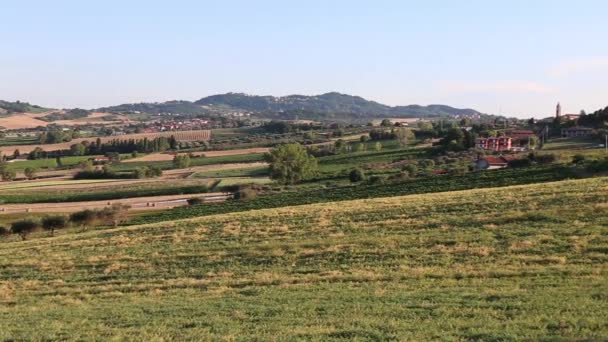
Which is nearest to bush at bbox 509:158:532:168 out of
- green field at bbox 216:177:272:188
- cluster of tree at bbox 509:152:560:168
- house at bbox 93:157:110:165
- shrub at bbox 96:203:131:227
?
cluster of tree at bbox 509:152:560:168

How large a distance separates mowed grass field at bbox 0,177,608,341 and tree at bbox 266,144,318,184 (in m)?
52.4

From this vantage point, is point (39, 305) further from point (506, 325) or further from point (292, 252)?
point (506, 325)

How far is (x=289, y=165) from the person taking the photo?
9019 centimetres

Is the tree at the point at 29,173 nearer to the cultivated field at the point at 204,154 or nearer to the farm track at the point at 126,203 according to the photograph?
the cultivated field at the point at 204,154

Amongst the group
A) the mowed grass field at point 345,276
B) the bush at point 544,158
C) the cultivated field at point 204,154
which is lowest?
the cultivated field at point 204,154

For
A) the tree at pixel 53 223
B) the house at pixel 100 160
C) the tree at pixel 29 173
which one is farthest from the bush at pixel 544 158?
the house at pixel 100 160

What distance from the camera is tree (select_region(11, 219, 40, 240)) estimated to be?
50.0m

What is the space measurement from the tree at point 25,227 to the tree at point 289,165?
43.4 m

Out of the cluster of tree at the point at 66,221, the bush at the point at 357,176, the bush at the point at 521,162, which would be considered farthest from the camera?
the bush at the point at 357,176

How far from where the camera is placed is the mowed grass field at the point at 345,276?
14.3 m

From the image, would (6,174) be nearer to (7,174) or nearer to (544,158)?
(7,174)

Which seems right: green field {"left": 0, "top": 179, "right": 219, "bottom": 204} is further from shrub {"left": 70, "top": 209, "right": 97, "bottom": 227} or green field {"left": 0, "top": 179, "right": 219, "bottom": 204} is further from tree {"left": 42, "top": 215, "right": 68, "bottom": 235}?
tree {"left": 42, "top": 215, "right": 68, "bottom": 235}

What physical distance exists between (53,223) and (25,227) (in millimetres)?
2317

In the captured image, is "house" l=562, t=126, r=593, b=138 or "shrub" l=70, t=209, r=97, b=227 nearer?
"shrub" l=70, t=209, r=97, b=227
